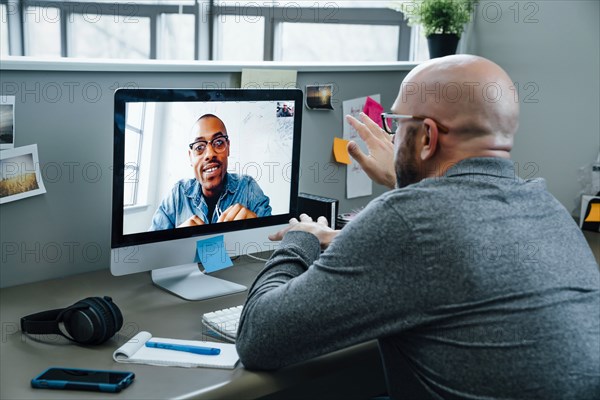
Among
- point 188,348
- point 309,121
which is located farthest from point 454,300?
point 309,121

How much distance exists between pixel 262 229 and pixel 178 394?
0.63 metres

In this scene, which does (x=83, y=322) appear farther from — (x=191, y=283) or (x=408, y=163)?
(x=408, y=163)

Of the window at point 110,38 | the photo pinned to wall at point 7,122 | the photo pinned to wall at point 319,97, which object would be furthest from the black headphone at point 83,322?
the window at point 110,38

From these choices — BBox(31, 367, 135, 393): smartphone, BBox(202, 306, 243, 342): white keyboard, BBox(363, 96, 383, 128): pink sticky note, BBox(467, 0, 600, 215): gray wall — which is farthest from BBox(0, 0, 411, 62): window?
BBox(31, 367, 135, 393): smartphone

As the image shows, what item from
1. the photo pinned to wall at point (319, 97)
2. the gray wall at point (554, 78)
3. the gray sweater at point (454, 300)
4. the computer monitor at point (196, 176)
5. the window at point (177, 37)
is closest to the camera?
the gray sweater at point (454, 300)

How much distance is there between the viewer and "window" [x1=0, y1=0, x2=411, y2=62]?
4.30 meters

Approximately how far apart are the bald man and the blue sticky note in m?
0.43

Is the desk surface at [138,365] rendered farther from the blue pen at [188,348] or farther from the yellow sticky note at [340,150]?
the yellow sticky note at [340,150]

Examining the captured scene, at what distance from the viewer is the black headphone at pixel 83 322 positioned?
1.20m

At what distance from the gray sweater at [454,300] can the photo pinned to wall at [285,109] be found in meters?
0.61

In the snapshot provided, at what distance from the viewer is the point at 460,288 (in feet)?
3.23

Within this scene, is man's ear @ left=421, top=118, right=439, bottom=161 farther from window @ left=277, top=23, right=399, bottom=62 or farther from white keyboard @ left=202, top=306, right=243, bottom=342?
window @ left=277, top=23, right=399, bottom=62

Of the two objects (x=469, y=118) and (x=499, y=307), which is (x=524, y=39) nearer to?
(x=469, y=118)

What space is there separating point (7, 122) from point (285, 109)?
581mm
